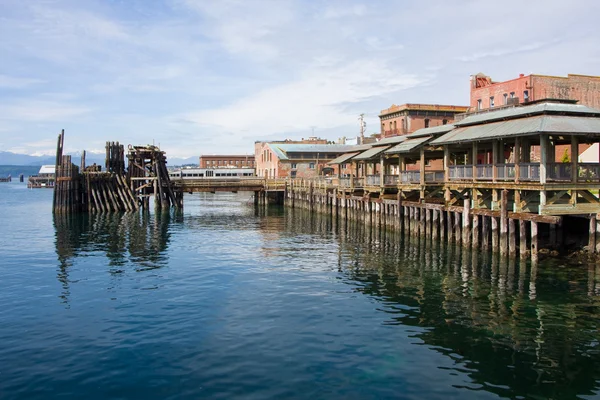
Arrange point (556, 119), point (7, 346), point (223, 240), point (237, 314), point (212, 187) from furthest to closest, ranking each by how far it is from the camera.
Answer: point (212, 187)
point (223, 240)
point (556, 119)
point (237, 314)
point (7, 346)

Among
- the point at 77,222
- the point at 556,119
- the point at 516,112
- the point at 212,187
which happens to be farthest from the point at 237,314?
the point at 212,187

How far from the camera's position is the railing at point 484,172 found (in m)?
30.7

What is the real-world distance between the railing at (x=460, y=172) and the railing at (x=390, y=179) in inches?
365

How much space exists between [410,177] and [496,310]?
877 inches

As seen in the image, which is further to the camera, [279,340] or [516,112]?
[516,112]

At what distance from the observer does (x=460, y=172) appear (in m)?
34.2

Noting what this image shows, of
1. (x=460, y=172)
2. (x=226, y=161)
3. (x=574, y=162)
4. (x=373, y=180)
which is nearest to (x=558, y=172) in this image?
(x=574, y=162)

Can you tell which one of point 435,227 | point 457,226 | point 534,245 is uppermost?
point 457,226

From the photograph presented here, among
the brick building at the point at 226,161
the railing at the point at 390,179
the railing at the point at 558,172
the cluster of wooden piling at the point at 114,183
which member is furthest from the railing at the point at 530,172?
the brick building at the point at 226,161

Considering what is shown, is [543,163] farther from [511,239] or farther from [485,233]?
[485,233]

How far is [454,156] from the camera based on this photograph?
46219mm

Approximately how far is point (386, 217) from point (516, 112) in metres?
14.5

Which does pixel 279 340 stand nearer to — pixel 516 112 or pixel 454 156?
pixel 516 112

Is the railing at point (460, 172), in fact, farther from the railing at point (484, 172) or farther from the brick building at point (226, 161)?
the brick building at point (226, 161)
